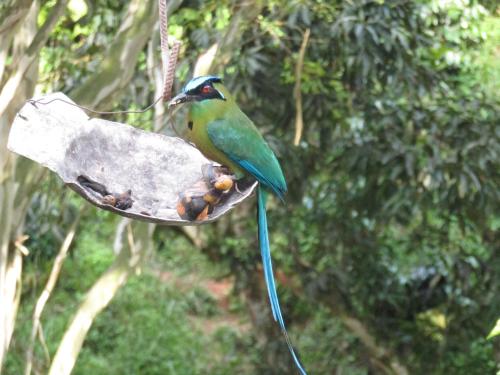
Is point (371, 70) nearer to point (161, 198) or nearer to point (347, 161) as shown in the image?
point (347, 161)

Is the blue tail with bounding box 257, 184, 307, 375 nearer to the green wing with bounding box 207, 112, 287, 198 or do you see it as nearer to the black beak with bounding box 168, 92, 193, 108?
the green wing with bounding box 207, 112, 287, 198

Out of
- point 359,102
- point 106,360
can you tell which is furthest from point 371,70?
point 106,360

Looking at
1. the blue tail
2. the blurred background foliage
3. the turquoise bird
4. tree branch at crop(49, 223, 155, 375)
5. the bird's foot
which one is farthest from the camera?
the blurred background foliage

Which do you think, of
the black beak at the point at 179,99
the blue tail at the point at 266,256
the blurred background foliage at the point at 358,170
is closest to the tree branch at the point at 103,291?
the blurred background foliage at the point at 358,170

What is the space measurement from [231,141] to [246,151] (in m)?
0.05

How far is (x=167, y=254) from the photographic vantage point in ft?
28.9

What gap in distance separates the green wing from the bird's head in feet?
0.23

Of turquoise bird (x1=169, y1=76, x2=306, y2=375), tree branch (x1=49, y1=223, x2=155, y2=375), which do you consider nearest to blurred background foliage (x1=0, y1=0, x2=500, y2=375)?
tree branch (x1=49, y1=223, x2=155, y2=375)

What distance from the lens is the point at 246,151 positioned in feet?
8.77

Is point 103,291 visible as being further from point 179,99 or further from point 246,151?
point 179,99

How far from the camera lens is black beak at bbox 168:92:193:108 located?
237cm

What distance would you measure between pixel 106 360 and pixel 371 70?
356cm

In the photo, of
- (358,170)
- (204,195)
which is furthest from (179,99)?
(358,170)

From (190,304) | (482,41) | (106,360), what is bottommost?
(190,304)
